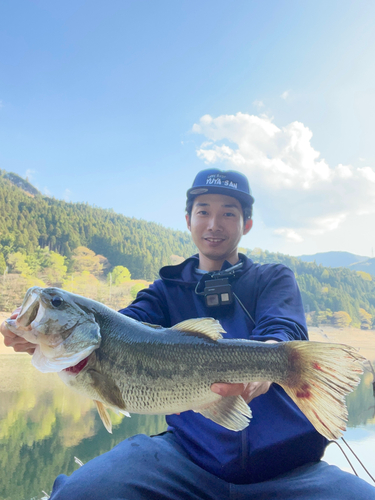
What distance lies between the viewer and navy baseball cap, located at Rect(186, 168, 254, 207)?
6.55ft

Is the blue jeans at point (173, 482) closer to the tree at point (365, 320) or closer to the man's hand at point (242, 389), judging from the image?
the man's hand at point (242, 389)

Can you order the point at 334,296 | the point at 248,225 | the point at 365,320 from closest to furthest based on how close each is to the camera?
the point at 248,225 → the point at 334,296 → the point at 365,320

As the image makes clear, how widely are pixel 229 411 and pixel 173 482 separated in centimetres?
53

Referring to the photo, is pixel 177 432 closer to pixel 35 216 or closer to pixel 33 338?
pixel 33 338

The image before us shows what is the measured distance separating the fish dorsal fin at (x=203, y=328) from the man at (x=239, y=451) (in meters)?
0.19

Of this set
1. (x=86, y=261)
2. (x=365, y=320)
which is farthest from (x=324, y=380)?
(x=365, y=320)

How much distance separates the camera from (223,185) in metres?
1.99

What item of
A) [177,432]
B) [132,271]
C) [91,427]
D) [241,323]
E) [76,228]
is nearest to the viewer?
[177,432]

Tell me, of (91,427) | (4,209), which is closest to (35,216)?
(4,209)

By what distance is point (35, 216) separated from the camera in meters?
41.7

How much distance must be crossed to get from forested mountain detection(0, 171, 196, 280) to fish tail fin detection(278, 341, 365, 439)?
121ft

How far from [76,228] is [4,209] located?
1067 cm

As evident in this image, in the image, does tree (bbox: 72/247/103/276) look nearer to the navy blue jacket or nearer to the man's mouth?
the man's mouth

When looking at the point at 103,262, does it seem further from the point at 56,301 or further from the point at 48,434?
the point at 56,301
